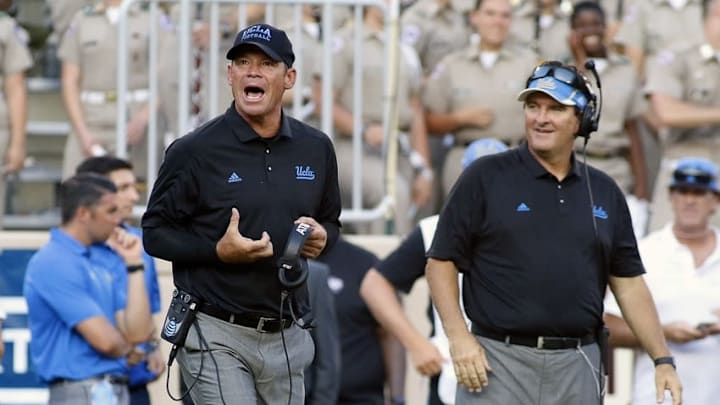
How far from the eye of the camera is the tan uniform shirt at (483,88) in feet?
38.7

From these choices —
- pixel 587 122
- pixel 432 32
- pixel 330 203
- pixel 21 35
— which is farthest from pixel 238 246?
pixel 432 32

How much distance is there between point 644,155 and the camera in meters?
12.2

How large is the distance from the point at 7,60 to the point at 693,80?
4.79 m

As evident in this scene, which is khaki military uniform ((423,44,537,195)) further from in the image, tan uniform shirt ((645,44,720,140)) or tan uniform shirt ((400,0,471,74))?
tan uniform shirt ((645,44,720,140))

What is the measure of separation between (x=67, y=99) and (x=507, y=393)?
5.51m

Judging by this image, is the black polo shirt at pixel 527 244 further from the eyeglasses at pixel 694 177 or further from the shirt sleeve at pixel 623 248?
the eyeglasses at pixel 694 177

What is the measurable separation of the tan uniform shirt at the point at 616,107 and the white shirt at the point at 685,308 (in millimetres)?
2683

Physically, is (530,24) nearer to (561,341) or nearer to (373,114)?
(373,114)

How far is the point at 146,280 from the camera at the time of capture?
937cm

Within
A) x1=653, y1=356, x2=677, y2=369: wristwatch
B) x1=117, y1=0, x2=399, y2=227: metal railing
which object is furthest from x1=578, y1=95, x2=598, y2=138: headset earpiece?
x1=117, y1=0, x2=399, y2=227: metal railing

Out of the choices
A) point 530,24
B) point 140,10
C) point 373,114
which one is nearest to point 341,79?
point 373,114

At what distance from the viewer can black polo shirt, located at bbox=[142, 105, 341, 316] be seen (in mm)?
6461

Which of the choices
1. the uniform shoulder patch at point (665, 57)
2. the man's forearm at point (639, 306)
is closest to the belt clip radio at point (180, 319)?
the man's forearm at point (639, 306)

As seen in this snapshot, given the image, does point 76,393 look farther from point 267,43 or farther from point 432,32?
point 432,32
